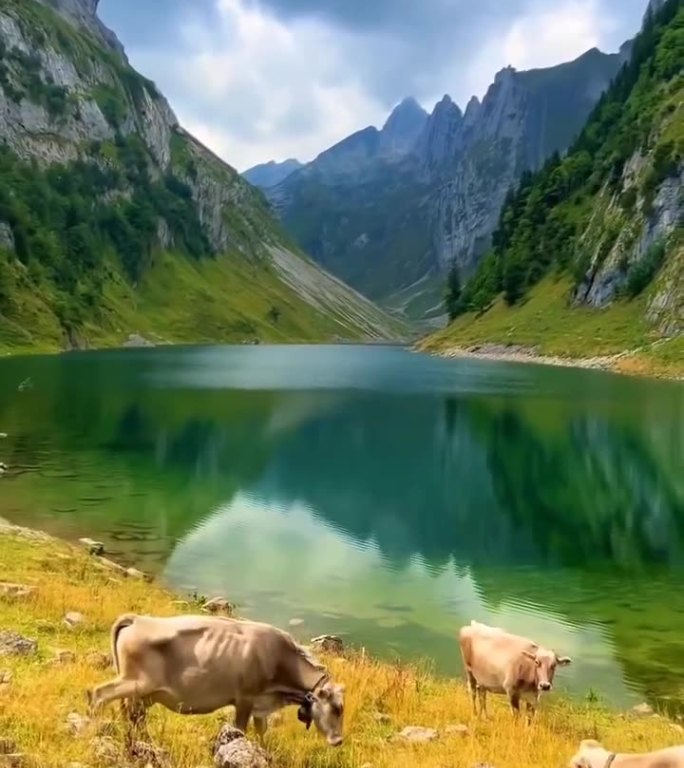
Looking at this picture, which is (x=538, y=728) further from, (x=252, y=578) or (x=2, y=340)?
(x=2, y=340)

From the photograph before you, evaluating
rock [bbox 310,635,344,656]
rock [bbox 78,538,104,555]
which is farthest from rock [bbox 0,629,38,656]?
rock [bbox 78,538,104,555]

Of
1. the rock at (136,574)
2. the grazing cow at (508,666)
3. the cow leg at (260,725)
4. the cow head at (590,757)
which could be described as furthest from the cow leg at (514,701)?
the rock at (136,574)

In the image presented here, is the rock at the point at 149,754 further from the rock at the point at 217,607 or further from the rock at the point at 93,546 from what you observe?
the rock at the point at 93,546

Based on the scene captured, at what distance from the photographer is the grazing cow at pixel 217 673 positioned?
11.2 m

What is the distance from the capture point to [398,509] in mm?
46156

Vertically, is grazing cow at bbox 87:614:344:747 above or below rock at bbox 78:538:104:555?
above

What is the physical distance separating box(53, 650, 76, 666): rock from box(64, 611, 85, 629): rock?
2.90 metres

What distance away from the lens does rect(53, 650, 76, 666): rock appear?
49.6 feet

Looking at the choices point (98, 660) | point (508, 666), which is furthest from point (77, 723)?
point (508, 666)

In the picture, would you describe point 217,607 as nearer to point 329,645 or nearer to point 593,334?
point 329,645

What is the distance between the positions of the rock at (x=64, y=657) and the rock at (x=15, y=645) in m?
0.45

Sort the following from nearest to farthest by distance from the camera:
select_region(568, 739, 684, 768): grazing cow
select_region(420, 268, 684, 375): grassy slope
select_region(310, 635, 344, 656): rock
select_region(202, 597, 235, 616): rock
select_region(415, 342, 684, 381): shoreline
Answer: select_region(568, 739, 684, 768): grazing cow
select_region(310, 635, 344, 656): rock
select_region(202, 597, 235, 616): rock
select_region(415, 342, 684, 381): shoreline
select_region(420, 268, 684, 375): grassy slope

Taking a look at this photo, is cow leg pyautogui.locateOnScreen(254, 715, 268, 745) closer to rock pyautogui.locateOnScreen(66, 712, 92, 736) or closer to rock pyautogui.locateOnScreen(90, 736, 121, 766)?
rock pyautogui.locateOnScreen(90, 736, 121, 766)

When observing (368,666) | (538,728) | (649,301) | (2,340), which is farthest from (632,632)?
(2,340)
